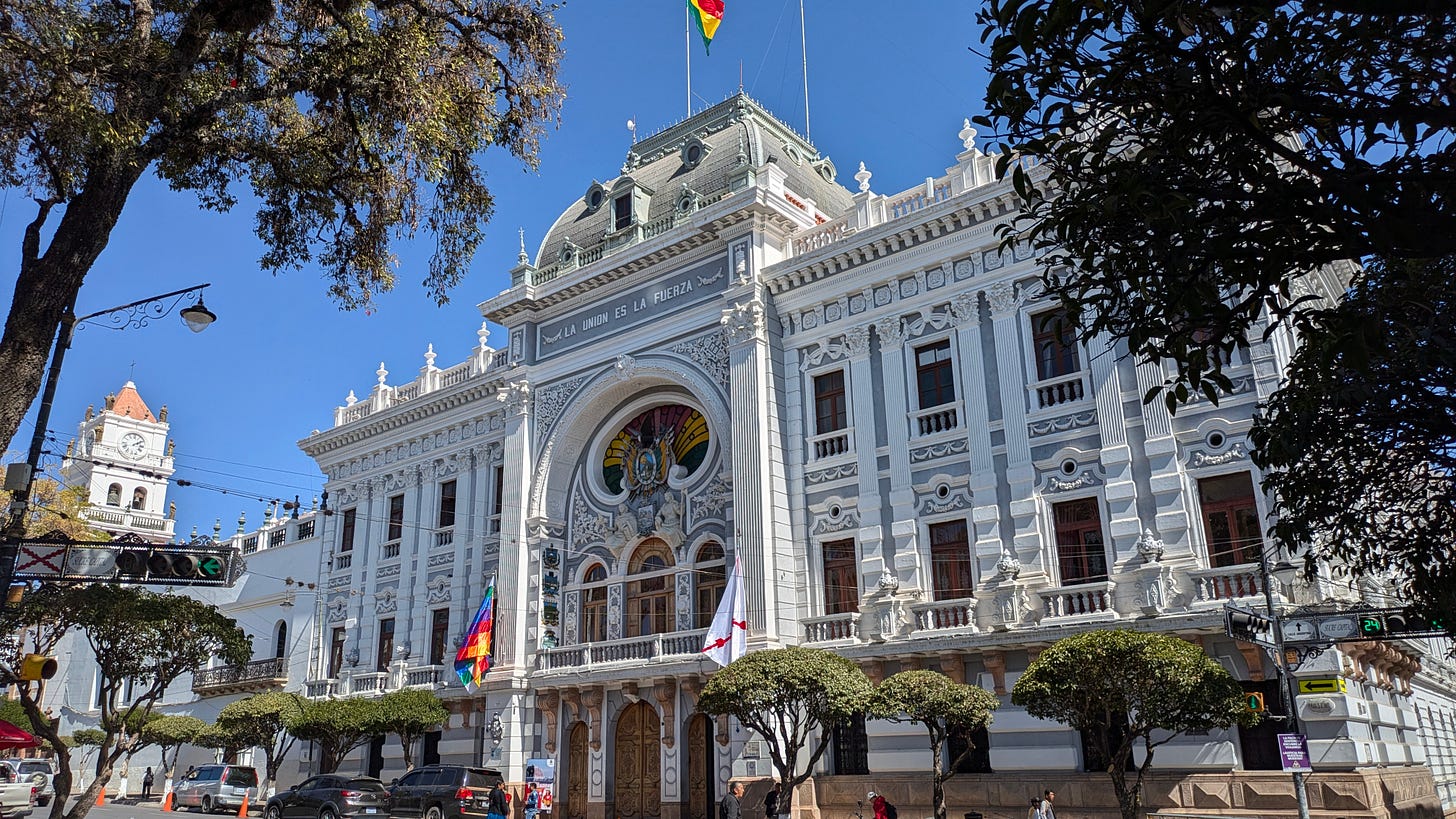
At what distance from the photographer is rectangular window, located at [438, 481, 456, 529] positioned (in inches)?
1403

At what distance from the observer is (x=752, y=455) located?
2625 cm

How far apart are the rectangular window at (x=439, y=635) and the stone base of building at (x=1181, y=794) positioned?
15.2m

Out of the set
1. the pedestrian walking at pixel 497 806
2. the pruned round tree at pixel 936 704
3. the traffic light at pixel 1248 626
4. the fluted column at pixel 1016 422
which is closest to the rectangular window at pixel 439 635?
the pedestrian walking at pixel 497 806

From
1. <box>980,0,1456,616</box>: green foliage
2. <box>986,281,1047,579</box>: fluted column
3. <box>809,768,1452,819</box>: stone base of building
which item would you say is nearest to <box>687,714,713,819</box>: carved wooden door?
<box>809,768,1452,819</box>: stone base of building

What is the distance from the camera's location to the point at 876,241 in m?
25.8

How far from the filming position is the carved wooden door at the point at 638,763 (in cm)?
2720

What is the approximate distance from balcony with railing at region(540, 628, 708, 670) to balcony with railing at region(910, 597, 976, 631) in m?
5.68

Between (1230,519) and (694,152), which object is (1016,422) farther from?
(694,152)

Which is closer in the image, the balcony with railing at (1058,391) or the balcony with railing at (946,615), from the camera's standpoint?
the balcony with railing at (946,615)

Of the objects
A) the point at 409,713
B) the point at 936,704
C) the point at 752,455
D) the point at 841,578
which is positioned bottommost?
the point at 936,704

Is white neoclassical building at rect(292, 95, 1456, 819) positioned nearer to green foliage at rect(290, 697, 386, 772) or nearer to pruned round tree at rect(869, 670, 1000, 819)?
pruned round tree at rect(869, 670, 1000, 819)

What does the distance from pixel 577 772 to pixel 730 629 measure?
7.78 metres

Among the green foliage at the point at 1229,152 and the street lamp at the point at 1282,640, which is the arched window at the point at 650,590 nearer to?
the street lamp at the point at 1282,640

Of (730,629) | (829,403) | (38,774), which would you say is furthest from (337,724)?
(38,774)
